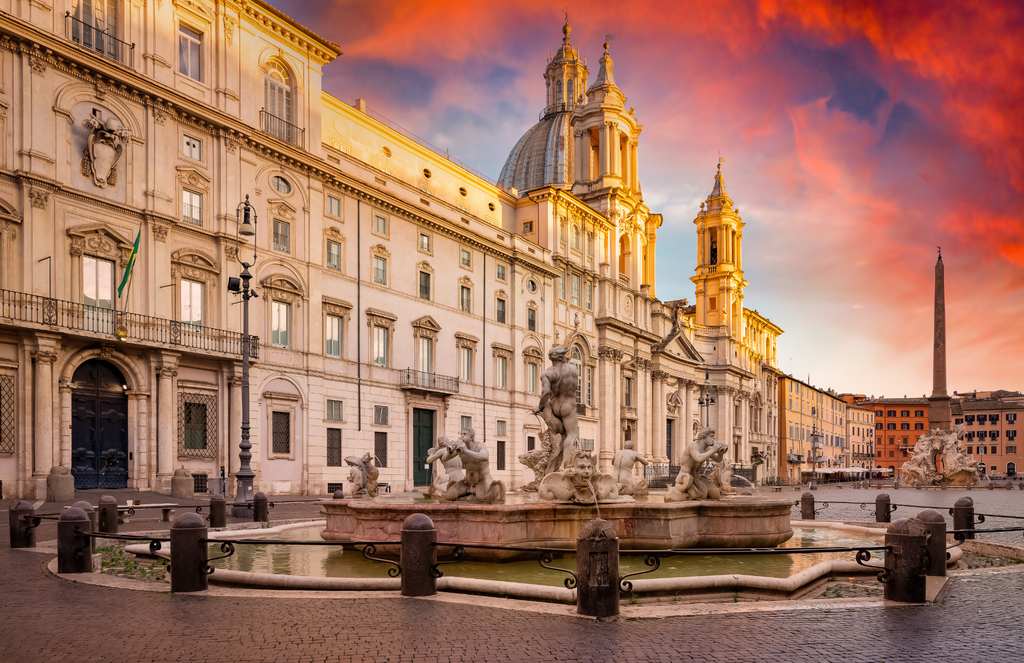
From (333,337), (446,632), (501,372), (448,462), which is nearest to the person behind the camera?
(446,632)

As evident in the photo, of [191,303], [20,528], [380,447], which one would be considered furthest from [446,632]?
[380,447]

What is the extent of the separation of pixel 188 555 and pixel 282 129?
28.7m

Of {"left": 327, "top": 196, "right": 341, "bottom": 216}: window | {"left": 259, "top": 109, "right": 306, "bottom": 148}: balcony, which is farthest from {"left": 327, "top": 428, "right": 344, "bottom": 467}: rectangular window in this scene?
{"left": 259, "top": 109, "right": 306, "bottom": 148}: balcony

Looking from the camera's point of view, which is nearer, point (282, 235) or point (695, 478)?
point (695, 478)

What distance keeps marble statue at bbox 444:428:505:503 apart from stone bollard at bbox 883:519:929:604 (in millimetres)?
5914

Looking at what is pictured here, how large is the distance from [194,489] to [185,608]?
21.6 metres

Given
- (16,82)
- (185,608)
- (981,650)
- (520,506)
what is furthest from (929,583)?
(16,82)

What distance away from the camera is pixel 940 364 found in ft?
177

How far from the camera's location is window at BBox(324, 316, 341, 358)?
118ft

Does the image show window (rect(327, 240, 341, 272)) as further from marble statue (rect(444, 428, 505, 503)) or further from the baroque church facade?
marble statue (rect(444, 428, 505, 503))

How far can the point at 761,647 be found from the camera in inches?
271

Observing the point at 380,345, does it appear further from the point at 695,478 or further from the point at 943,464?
the point at 943,464

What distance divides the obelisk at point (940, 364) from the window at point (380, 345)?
122 ft

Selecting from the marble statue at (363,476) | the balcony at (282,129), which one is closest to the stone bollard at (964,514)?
the marble statue at (363,476)
